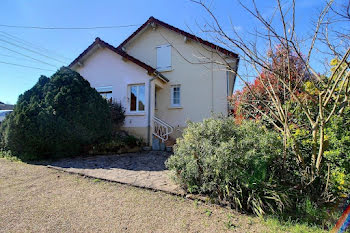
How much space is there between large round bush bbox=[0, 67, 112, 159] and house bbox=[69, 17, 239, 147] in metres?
2.10

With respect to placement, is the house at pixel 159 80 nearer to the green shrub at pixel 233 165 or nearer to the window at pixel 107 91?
the window at pixel 107 91

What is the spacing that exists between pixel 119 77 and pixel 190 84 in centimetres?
427

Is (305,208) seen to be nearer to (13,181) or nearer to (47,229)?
(47,229)

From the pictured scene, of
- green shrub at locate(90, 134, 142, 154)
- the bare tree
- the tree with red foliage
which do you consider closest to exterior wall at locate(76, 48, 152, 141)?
green shrub at locate(90, 134, 142, 154)

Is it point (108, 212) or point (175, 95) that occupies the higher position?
point (175, 95)

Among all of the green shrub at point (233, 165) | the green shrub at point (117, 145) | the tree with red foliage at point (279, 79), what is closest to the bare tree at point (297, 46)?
the tree with red foliage at point (279, 79)

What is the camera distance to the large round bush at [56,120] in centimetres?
697

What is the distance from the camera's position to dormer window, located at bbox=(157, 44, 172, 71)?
12039 mm

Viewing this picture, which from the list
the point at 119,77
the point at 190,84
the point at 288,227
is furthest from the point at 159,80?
the point at 288,227

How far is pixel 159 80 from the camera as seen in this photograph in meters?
11.1

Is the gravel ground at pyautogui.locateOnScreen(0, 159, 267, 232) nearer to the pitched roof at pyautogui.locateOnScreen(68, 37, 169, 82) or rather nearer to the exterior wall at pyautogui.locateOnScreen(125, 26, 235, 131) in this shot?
the pitched roof at pyautogui.locateOnScreen(68, 37, 169, 82)

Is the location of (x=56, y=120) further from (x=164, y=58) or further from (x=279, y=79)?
(x=279, y=79)

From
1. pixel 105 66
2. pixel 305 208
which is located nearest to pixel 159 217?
pixel 305 208

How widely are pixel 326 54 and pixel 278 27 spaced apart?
1272 millimetres
